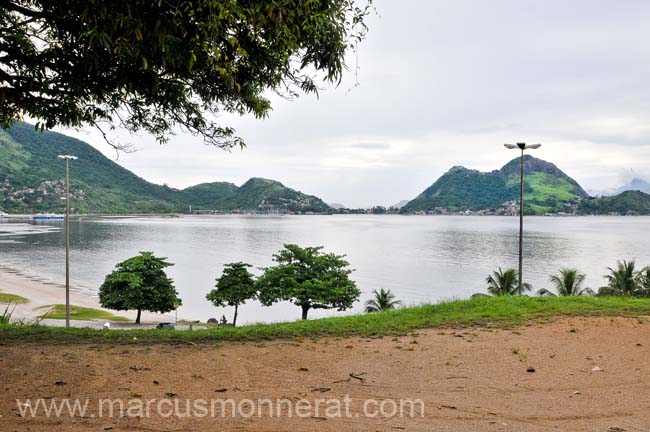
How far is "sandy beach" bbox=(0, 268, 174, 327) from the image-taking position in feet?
111

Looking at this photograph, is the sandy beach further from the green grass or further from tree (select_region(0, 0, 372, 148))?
tree (select_region(0, 0, 372, 148))

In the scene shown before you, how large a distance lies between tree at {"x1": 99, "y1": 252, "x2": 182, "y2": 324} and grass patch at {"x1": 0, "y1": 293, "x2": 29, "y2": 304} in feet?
36.1

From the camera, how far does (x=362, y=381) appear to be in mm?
5836

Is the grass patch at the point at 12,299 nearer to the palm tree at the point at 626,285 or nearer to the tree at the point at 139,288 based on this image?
the tree at the point at 139,288

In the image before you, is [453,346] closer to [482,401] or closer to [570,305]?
[482,401]

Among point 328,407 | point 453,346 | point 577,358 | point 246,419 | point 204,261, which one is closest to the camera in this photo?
point 246,419

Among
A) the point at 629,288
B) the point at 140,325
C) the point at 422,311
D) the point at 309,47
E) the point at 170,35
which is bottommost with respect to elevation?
the point at 140,325

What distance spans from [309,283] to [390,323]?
59.1 feet

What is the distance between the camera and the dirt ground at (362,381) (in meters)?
4.48

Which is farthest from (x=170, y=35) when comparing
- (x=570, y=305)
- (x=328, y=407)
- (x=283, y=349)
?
(x=570, y=305)

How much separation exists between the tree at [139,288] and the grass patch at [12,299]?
36.1 ft

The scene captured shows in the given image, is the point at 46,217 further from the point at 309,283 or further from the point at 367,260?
the point at 309,283

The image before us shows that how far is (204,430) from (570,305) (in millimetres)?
9608

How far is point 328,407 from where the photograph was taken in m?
4.89
